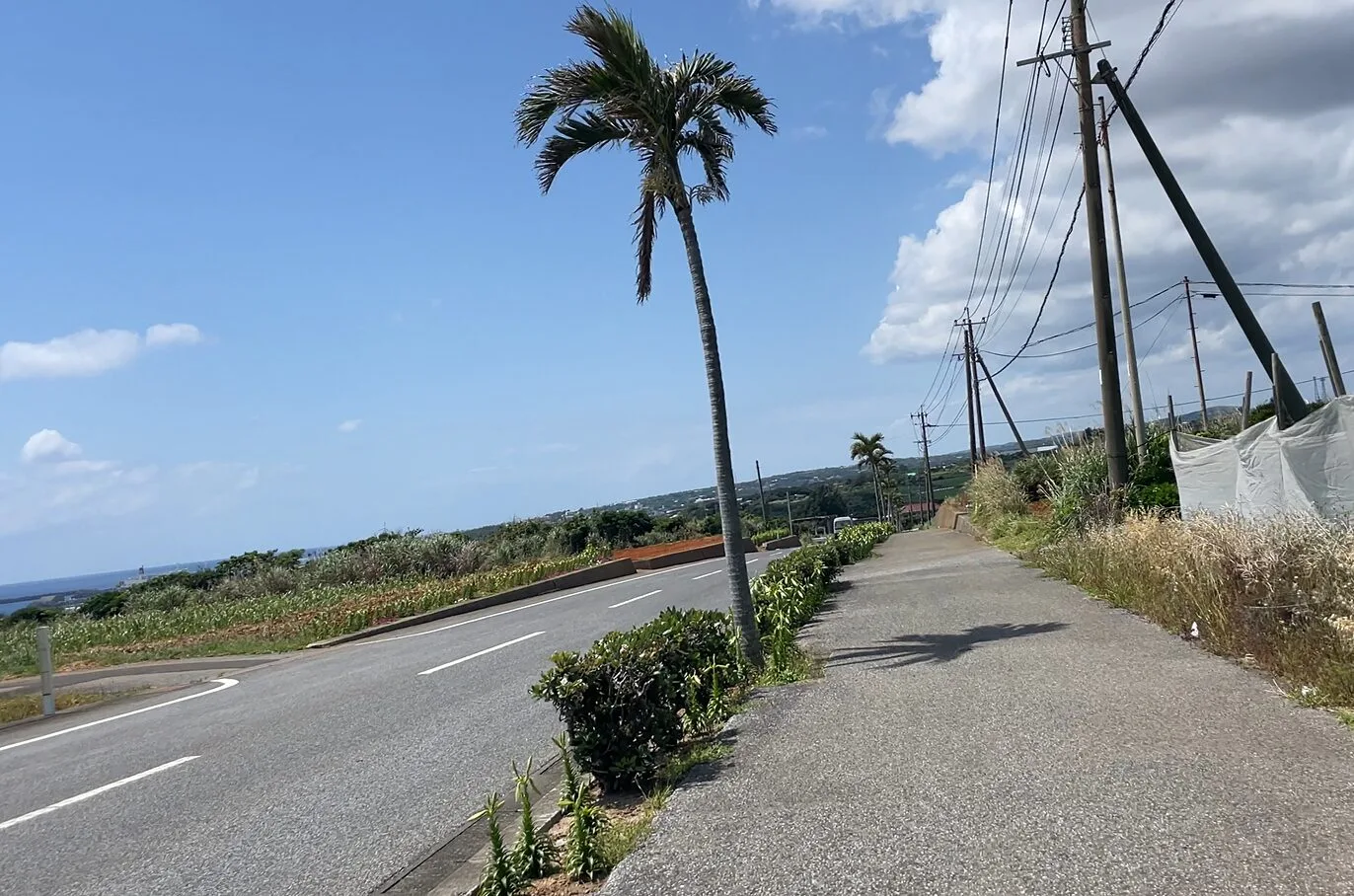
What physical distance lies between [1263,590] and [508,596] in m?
19.6

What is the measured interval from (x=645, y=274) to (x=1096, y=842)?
8214mm

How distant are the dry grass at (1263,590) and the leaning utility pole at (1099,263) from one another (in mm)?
6700

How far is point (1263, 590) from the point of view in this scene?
8.25 metres

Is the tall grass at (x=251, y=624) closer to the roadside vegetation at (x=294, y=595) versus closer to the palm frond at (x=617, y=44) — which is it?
the roadside vegetation at (x=294, y=595)

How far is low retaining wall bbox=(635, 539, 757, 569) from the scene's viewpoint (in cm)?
3541

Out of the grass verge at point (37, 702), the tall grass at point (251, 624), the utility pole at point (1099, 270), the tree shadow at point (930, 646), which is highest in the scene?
the utility pole at point (1099, 270)

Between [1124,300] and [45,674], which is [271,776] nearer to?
[45,674]

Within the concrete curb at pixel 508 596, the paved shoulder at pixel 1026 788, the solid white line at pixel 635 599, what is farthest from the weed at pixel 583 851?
the concrete curb at pixel 508 596

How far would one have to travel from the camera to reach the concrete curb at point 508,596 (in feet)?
67.1

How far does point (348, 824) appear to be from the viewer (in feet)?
22.1

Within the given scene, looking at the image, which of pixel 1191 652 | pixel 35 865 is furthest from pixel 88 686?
pixel 1191 652

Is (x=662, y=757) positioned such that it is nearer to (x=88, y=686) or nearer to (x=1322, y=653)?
(x=1322, y=653)

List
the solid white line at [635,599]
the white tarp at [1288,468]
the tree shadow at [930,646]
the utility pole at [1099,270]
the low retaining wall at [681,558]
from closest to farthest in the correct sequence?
1. the white tarp at [1288,468]
2. the tree shadow at [930,646]
3. the utility pole at [1099,270]
4. the solid white line at [635,599]
5. the low retaining wall at [681,558]

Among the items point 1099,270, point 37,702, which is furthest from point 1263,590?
point 37,702
